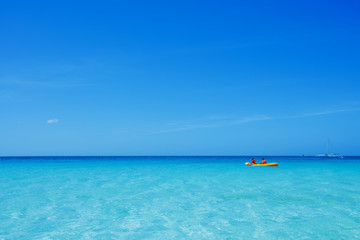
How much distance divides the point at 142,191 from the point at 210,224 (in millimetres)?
6448

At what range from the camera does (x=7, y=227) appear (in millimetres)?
7434

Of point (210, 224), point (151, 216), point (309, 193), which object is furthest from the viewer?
point (309, 193)

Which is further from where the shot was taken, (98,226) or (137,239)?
(98,226)

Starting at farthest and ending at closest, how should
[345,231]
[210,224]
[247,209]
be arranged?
[247,209]
[210,224]
[345,231]

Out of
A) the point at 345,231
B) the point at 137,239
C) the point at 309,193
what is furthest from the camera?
the point at 309,193

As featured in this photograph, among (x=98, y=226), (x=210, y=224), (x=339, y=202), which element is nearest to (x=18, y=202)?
(x=98, y=226)

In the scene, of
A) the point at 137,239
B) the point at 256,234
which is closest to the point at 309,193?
→ the point at 256,234

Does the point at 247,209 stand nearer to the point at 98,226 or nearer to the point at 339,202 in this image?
the point at 339,202

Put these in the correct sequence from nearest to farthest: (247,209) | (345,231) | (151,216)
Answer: (345,231) → (151,216) → (247,209)

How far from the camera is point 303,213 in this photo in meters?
8.98

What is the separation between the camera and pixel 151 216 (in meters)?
8.65

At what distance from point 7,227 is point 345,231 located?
8.70 metres

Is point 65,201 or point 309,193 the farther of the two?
point 309,193

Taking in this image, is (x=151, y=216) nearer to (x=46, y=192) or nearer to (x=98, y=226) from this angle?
(x=98, y=226)
